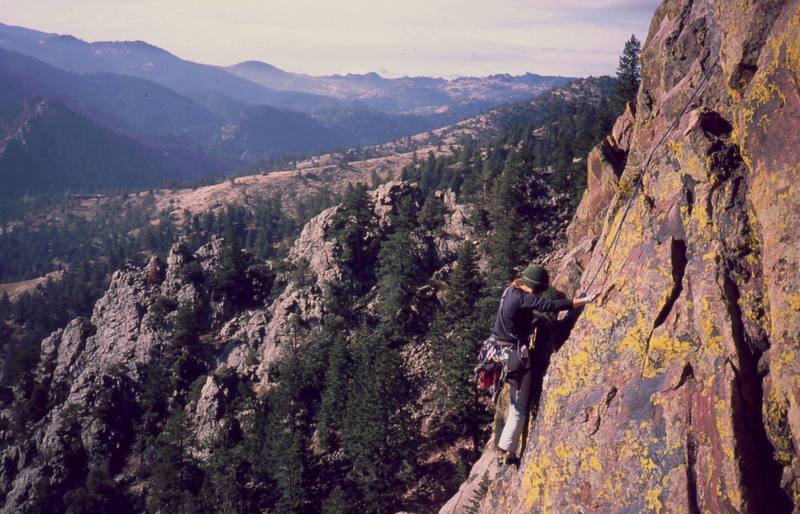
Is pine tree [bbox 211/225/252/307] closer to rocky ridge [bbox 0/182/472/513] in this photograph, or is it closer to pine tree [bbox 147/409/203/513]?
rocky ridge [bbox 0/182/472/513]

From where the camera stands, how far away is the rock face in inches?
330

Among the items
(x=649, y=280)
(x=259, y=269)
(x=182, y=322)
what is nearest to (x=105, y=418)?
(x=182, y=322)

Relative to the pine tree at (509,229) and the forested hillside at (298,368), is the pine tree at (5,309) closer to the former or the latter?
the forested hillside at (298,368)

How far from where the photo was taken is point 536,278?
1182cm

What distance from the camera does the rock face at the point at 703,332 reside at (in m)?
8.38

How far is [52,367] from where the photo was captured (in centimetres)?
7400

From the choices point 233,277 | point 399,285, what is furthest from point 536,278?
point 233,277

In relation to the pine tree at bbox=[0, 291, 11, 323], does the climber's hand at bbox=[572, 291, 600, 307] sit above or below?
above

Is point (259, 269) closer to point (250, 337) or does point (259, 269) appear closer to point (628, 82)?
point (250, 337)

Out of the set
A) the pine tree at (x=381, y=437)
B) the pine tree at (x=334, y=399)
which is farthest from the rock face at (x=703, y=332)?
the pine tree at (x=334, y=399)

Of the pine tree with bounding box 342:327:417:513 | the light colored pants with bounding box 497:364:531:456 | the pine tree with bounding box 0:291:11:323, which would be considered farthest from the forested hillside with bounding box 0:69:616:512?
the pine tree with bounding box 0:291:11:323

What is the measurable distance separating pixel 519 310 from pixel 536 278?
0.89 m

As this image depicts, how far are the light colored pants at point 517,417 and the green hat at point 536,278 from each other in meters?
2.28

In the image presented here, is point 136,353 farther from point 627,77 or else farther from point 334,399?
point 627,77
